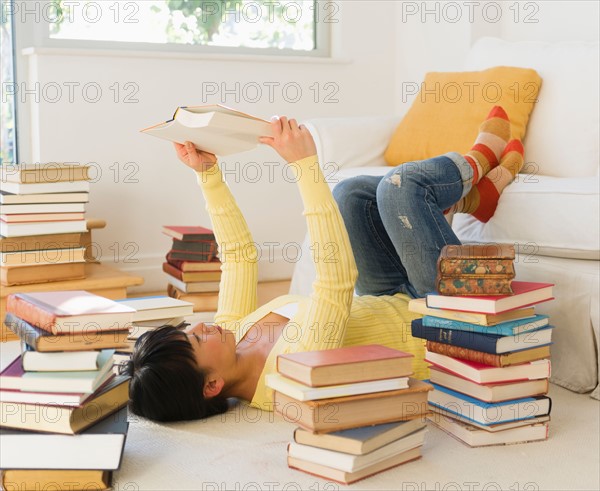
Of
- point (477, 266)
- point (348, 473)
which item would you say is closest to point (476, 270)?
point (477, 266)

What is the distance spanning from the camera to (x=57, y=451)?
4.90ft

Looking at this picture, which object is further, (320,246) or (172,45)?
(172,45)

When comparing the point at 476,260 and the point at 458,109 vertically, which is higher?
the point at 458,109

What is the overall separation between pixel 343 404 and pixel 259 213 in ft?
7.61

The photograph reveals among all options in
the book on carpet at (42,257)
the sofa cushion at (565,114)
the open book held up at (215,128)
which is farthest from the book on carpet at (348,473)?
the book on carpet at (42,257)

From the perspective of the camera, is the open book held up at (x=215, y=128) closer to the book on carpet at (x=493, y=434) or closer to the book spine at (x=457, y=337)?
the book spine at (x=457, y=337)

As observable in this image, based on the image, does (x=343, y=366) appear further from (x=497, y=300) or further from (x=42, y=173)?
(x=42, y=173)

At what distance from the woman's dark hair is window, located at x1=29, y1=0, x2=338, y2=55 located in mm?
2097

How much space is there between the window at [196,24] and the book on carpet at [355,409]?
2.35 m

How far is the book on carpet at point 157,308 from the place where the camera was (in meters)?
2.23

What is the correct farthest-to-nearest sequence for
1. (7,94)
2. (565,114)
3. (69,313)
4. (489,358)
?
(7,94)
(565,114)
(489,358)
(69,313)

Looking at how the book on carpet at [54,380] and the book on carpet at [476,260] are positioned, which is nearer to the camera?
A: the book on carpet at [54,380]

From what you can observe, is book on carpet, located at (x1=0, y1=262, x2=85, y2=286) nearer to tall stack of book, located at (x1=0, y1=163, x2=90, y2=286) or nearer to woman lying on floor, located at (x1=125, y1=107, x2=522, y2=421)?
tall stack of book, located at (x1=0, y1=163, x2=90, y2=286)

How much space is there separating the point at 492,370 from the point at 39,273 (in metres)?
1.70
